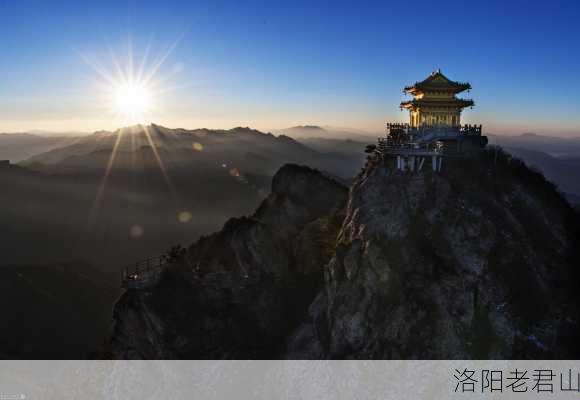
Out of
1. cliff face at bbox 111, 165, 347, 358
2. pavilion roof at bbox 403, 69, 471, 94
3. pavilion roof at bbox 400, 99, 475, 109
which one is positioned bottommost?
cliff face at bbox 111, 165, 347, 358

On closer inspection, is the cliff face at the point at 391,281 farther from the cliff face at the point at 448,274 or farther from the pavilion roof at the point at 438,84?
the pavilion roof at the point at 438,84

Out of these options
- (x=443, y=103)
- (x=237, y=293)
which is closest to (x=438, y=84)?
(x=443, y=103)

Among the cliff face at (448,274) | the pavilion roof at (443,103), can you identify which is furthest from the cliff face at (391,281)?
the pavilion roof at (443,103)

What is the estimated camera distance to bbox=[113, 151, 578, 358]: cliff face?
3278 centimetres

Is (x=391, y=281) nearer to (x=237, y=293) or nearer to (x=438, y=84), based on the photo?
(x=237, y=293)

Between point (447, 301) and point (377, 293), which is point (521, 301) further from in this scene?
point (377, 293)

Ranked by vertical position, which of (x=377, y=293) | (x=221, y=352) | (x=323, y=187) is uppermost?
(x=323, y=187)

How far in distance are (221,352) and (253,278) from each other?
8.74m

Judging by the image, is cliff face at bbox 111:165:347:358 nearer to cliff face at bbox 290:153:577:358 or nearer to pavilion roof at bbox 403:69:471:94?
cliff face at bbox 290:153:577:358

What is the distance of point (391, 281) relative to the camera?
1394 inches

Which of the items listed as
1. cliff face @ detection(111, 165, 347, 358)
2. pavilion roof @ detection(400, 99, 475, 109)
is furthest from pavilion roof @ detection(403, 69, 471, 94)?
cliff face @ detection(111, 165, 347, 358)
